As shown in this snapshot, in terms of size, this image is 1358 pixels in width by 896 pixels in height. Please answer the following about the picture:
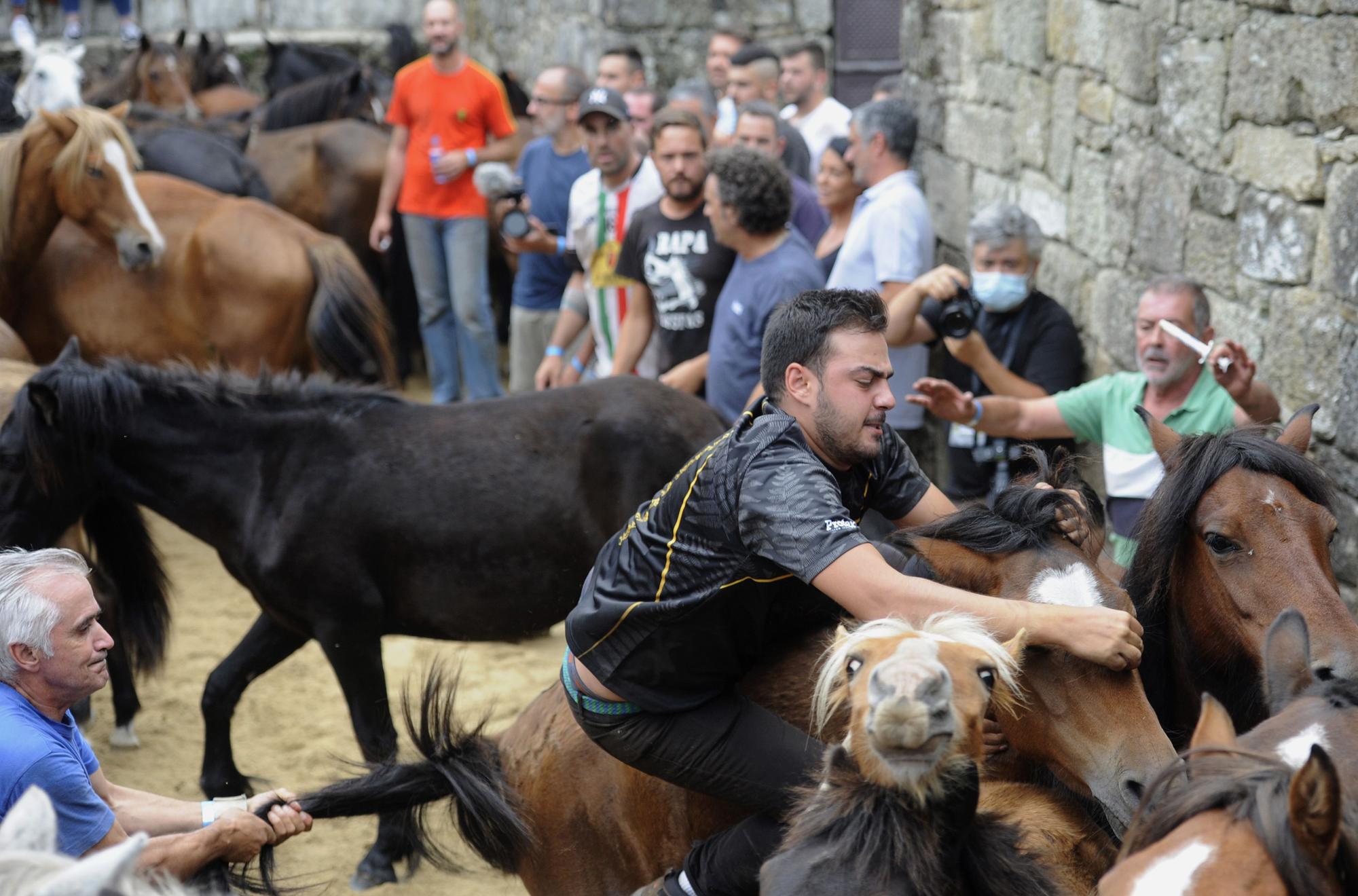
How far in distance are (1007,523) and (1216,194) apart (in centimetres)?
235

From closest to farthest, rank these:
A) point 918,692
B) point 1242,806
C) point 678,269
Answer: point 1242,806 → point 918,692 → point 678,269

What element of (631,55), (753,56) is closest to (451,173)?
(631,55)

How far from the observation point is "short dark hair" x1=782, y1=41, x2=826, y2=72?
8.48 meters

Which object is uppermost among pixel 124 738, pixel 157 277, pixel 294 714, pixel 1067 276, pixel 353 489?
pixel 1067 276

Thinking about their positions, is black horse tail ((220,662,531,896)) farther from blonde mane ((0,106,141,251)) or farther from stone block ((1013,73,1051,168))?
blonde mane ((0,106,141,251))

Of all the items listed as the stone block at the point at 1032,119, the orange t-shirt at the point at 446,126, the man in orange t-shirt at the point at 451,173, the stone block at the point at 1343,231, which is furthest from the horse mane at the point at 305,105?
the stone block at the point at 1343,231

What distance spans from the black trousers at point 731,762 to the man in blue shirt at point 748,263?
230cm

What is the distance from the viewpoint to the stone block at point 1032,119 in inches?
240

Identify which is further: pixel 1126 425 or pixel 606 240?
pixel 606 240

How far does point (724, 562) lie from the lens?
271 cm

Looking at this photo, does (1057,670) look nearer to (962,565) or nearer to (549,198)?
(962,565)

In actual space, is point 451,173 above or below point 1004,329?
above

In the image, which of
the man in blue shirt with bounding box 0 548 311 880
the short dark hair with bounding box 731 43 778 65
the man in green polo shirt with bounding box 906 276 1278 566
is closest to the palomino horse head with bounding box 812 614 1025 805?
the man in blue shirt with bounding box 0 548 311 880

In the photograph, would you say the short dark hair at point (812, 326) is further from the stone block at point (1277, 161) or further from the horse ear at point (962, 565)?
the stone block at point (1277, 161)
